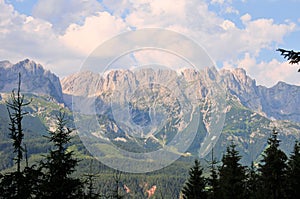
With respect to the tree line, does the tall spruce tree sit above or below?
below

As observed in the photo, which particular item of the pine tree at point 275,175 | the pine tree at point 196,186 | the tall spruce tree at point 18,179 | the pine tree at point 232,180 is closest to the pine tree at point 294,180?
the pine tree at point 275,175

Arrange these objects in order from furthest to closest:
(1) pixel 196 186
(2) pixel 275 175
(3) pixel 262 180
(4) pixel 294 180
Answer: (1) pixel 196 186
(4) pixel 294 180
(3) pixel 262 180
(2) pixel 275 175

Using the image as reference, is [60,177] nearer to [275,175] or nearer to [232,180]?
[232,180]

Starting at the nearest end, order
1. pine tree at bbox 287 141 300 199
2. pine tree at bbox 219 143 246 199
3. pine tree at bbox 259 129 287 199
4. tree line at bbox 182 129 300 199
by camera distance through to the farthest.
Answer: pine tree at bbox 259 129 287 199
tree line at bbox 182 129 300 199
pine tree at bbox 287 141 300 199
pine tree at bbox 219 143 246 199

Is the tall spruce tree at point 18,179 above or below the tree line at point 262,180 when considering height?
below

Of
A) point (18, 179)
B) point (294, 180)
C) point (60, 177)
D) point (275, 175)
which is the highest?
point (275, 175)

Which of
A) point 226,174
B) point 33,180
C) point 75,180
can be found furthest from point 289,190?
point 33,180

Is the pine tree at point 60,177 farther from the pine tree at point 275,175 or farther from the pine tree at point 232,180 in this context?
the pine tree at point 275,175

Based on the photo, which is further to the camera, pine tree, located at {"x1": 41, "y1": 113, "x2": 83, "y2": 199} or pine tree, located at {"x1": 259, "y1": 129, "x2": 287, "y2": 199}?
pine tree, located at {"x1": 259, "y1": 129, "x2": 287, "y2": 199}

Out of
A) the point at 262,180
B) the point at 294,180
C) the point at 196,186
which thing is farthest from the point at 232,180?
the point at 294,180

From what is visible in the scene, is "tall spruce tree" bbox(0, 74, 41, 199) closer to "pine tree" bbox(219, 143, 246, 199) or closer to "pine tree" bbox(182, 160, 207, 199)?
"pine tree" bbox(219, 143, 246, 199)

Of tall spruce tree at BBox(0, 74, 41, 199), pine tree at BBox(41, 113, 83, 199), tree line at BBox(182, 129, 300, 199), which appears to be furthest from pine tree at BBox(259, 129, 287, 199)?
tall spruce tree at BBox(0, 74, 41, 199)
